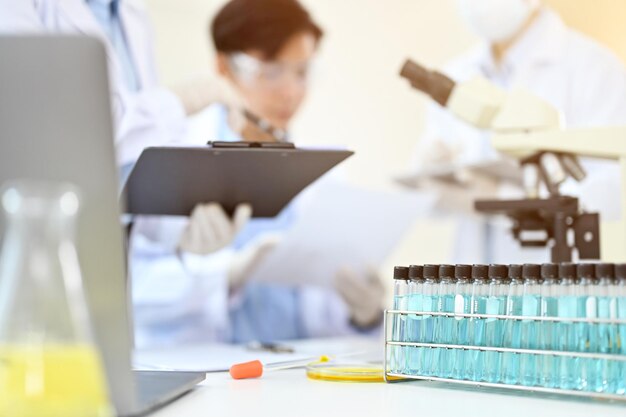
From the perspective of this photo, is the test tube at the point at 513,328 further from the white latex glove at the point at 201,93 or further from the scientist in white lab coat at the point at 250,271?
the scientist in white lab coat at the point at 250,271

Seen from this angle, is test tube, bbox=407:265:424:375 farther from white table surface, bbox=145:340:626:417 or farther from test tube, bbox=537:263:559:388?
test tube, bbox=537:263:559:388

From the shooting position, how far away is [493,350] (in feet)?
2.41

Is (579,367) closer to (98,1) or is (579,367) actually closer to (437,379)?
(437,379)

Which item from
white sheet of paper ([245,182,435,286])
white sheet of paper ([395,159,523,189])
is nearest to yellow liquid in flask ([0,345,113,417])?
white sheet of paper ([395,159,523,189])

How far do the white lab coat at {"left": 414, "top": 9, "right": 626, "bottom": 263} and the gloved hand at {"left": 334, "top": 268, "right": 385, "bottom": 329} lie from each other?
0.27m

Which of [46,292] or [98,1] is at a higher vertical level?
[98,1]

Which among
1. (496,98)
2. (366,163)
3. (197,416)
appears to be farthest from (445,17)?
(197,416)

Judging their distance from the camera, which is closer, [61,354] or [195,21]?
[61,354]

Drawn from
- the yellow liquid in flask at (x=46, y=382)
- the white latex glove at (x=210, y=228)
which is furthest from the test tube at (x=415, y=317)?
the white latex glove at (x=210, y=228)

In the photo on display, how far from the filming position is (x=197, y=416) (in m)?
0.64

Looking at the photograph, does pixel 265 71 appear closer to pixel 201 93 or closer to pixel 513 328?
pixel 201 93

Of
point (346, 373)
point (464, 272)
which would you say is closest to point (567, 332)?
point (464, 272)

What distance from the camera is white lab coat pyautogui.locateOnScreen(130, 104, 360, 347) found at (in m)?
1.94

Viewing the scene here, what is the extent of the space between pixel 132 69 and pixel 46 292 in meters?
1.31
